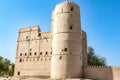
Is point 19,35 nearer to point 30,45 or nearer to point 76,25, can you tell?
point 30,45

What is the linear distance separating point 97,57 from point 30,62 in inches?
789

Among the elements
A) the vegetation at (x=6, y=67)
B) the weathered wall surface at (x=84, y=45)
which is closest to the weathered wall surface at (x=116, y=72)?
the weathered wall surface at (x=84, y=45)

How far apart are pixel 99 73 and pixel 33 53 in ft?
45.0

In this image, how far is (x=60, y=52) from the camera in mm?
28844

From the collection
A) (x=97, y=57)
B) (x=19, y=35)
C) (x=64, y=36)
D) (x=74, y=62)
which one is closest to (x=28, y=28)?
(x=19, y=35)

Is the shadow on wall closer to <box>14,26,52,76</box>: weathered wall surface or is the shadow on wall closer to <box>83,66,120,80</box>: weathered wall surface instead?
<box>83,66,120,80</box>: weathered wall surface

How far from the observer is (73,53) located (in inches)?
1118

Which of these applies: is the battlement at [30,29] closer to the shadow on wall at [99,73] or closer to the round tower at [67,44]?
the round tower at [67,44]

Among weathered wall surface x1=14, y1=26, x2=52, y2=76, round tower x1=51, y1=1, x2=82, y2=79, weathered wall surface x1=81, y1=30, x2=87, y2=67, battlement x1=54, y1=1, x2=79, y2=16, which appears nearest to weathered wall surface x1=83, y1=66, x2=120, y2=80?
round tower x1=51, y1=1, x2=82, y2=79

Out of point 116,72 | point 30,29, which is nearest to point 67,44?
point 116,72

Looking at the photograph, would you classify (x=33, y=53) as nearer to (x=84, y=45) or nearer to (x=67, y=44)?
(x=67, y=44)

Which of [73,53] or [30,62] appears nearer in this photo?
[73,53]

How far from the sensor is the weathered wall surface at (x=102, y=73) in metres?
27.0

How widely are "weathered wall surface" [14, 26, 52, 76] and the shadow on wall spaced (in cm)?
734
